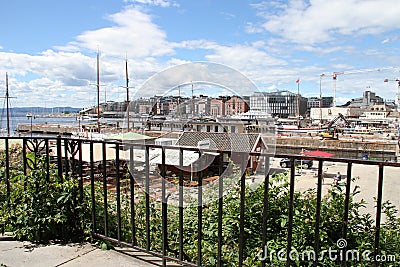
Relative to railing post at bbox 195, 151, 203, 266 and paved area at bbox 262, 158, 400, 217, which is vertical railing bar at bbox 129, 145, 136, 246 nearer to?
A: railing post at bbox 195, 151, 203, 266

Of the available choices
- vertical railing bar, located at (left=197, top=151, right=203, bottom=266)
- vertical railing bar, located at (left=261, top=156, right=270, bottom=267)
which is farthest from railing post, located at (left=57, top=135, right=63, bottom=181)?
vertical railing bar, located at (left=261, top=156, right=270, bottom=267)

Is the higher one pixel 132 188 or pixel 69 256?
pixel 132 188

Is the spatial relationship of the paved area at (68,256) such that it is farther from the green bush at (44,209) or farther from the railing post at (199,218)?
the railing post at (199,218)

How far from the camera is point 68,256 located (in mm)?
2209

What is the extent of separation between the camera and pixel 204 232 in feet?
7.16

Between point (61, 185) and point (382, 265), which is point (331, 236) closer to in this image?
point (382, 265)

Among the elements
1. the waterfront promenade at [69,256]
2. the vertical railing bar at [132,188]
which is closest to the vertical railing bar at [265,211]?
the waterfront promenade at [69,256]

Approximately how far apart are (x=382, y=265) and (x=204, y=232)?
117 centimetres

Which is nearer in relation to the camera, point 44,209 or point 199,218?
point 199,218

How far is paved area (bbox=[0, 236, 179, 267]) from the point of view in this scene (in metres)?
2.12

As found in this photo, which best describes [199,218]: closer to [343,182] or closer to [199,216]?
[199,216]

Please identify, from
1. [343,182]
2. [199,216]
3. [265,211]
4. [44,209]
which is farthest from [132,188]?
[343,182]

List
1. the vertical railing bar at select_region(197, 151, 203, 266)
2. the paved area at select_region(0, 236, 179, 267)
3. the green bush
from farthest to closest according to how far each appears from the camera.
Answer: the green bush
the paved area at select_region(0, 236, 179, 267)
the vertical railing bar at select_region(197, 151, 203, 266)

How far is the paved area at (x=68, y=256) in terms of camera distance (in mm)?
2117
